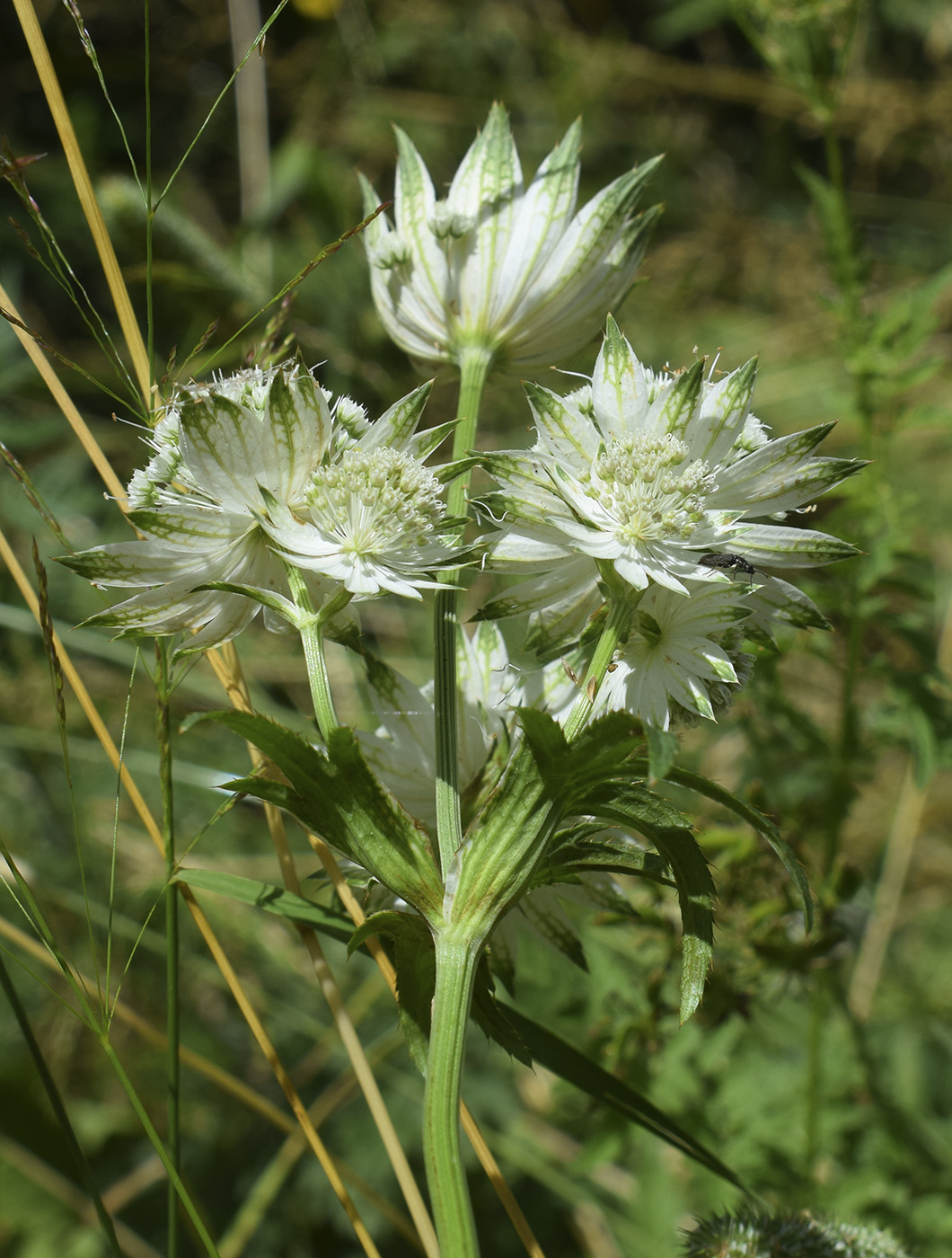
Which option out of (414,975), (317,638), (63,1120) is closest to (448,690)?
(317,638)

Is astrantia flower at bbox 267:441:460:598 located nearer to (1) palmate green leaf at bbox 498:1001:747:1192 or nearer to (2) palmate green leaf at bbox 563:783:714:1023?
(2) palmate green leaf at bbox 563:783:714:1023

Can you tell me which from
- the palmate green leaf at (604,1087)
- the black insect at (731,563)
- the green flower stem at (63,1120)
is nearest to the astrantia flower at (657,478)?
the black insect at (731,563)

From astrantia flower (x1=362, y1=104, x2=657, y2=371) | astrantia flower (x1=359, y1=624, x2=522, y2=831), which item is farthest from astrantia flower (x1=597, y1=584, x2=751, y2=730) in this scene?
astrantia flower (x1=362, y1=104, x2=657, y2=371)

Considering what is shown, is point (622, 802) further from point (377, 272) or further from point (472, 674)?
point (377, 272)

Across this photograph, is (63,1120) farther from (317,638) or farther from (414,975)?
(317,638)

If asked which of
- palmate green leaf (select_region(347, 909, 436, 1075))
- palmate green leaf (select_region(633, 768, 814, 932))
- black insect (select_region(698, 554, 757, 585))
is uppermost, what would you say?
black insect (select_region(698, 554, 757, 585))

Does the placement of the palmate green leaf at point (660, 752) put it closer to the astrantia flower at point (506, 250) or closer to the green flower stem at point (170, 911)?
the green flower stem at point (170, 911)
